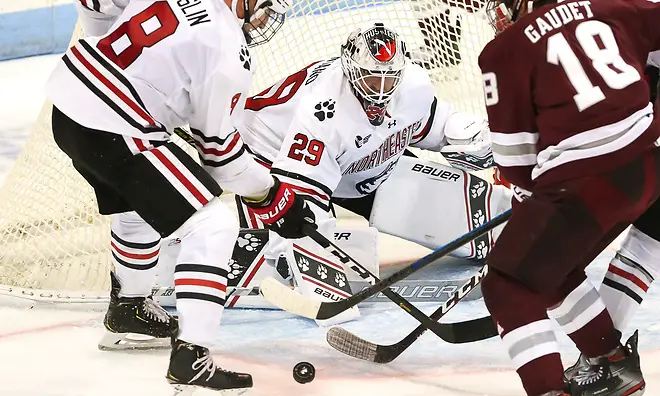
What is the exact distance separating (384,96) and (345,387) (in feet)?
3.00

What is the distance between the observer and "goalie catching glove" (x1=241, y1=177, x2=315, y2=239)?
2203 millimetres

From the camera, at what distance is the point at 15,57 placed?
5.49m

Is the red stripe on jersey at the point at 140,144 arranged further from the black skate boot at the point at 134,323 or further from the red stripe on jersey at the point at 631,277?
the red stripe on jersey at the point at 631,277

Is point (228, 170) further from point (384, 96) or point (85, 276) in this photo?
point (85, 276)

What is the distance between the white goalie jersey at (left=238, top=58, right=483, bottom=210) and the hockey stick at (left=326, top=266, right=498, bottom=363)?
50 centimetres

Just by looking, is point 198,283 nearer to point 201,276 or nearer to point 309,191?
point 201,276

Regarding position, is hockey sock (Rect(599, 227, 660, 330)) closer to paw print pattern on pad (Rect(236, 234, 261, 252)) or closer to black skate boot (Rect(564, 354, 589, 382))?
black skate boot (Rect(564, 354, 589, 382))

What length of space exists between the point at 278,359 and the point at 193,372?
1.66ft

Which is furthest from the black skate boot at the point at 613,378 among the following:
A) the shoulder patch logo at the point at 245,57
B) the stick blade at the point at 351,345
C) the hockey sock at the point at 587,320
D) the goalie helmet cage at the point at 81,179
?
the goalie helmet cage at the point at 81,179

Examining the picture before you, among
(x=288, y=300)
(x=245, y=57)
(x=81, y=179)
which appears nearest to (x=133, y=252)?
(x=288, y=300)

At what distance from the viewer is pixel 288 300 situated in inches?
91.0

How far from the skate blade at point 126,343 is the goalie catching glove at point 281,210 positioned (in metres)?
0.45

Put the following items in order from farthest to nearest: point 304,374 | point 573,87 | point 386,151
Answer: point 386,151, point 304,374, point 573,87

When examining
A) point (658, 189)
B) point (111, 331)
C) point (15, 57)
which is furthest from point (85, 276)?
point (15, 57)
